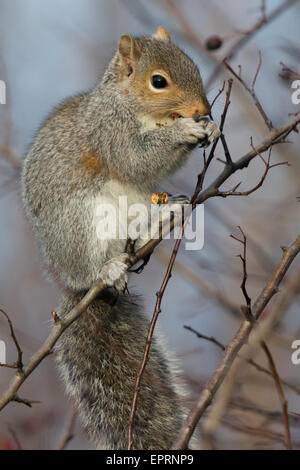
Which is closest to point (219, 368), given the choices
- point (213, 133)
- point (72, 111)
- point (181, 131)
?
point (213, 133)

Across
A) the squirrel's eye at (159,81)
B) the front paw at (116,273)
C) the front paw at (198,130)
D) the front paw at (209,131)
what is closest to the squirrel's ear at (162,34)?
the squirrel's eye at (159,81)

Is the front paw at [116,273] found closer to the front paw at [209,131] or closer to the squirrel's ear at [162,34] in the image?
the front paw at [209,131]

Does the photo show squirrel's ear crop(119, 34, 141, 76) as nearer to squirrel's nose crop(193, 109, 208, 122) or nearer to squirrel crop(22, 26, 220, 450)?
squirrel crop(22, 26, 220, 450)

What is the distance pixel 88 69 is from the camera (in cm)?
876

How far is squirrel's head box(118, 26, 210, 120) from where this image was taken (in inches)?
130

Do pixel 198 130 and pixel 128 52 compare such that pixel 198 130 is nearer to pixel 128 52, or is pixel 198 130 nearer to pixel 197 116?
pixel 197 116

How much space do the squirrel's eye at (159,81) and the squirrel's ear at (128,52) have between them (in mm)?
197

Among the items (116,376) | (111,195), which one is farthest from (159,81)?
(116,376)

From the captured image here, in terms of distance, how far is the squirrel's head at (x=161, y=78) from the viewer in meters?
3.30

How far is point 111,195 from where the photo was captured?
3.45 meters

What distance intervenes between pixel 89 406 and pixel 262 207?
2.30m

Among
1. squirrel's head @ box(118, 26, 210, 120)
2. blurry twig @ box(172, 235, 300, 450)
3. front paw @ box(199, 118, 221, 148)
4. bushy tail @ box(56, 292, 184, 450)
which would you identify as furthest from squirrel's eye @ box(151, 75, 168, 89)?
→ blurry twig @ box(172, 235, 300, 450)

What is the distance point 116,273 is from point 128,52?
1336 mm
